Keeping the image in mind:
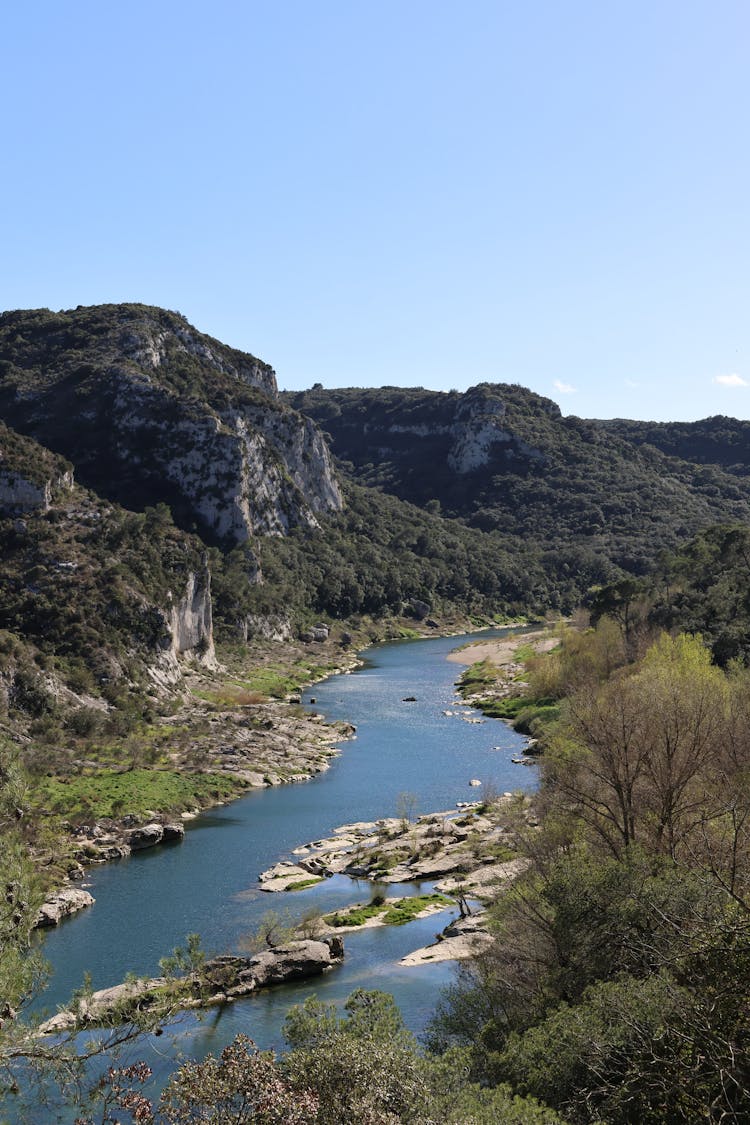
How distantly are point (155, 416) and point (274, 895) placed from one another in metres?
110

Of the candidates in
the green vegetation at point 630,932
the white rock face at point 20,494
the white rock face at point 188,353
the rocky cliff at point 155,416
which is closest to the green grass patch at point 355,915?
the green vegetation at point 630,932

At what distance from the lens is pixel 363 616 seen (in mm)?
160250

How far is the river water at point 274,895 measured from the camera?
108 ft

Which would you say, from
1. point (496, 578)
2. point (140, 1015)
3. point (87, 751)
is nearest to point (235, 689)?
point (87, 751)

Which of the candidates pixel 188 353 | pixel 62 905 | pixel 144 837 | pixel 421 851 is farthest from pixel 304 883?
pixel 188 353

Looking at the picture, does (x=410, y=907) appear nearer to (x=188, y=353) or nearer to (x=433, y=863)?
(x=433, y=863)

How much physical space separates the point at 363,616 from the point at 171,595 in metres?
71.6

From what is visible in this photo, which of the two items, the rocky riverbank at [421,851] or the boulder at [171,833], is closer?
the rocky riverbank at [421,851]

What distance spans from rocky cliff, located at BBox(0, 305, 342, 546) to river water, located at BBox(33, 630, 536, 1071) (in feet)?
212

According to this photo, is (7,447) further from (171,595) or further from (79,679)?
(79,679)

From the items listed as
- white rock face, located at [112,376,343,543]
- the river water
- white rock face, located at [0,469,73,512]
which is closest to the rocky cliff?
white rock face, located at [112,376,343,543]

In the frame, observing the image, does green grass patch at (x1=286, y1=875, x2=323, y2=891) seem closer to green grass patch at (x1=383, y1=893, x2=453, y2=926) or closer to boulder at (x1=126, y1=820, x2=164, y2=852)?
green grass patch at (x1=383, y1=893, x2=453, y2=926)

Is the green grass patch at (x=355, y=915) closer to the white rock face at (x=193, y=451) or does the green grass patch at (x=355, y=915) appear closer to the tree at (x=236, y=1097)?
the tree at (x=236, y=1097)

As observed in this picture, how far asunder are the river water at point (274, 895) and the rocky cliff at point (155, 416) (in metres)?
64.5
